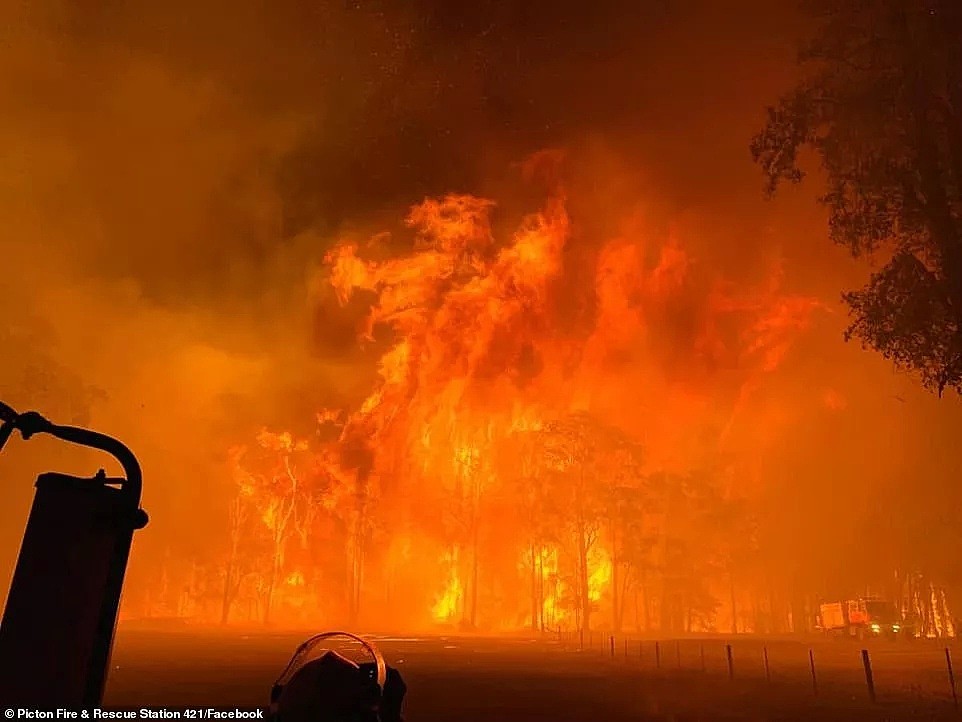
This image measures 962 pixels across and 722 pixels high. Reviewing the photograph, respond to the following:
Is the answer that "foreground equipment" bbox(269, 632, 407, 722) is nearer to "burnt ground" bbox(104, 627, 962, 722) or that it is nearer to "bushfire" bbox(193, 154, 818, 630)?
"burnt ground" bbox(104, 627, 962, 722)

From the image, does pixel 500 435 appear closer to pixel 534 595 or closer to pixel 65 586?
pixel 534 595

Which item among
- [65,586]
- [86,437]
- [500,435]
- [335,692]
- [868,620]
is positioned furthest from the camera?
[500,435]

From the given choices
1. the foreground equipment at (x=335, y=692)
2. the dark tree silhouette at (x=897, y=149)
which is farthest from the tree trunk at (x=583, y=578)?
the foreground equipment at (x=335, y=692)

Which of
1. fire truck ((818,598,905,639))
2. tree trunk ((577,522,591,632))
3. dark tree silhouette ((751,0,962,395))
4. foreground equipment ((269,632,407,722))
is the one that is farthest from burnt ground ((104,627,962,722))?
tree trunk ((577,522,591,632))

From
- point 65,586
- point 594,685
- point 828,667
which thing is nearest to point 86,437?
point 65,586

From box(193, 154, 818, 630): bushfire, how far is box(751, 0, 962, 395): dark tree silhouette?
176ft

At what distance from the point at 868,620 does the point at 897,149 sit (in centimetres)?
3958

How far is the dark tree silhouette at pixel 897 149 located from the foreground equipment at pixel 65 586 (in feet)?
58.9

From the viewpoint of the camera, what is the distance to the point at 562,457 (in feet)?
237

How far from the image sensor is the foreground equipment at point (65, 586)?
294 centimetres

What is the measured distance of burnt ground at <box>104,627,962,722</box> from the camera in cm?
1568

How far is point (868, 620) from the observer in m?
47.1

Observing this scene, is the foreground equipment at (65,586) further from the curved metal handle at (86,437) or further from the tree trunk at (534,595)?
the tree trunk at (534,595)

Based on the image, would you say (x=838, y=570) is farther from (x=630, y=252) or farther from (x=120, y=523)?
(x=120, y=523)
